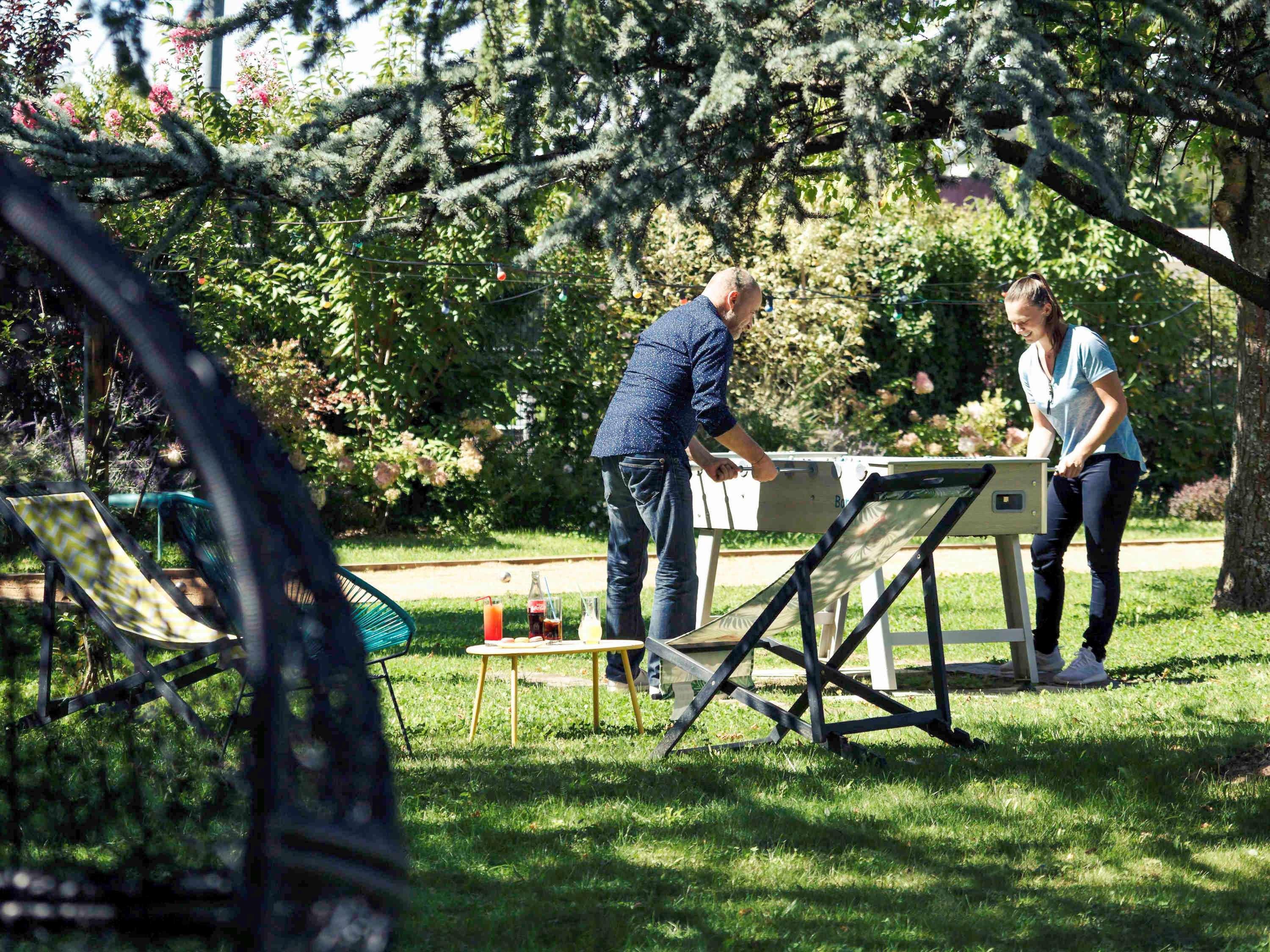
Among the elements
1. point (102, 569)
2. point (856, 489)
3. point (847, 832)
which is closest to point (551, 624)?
point (856, 489)

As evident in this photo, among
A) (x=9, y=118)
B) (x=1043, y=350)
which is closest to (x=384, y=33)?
(x=9, y=118)

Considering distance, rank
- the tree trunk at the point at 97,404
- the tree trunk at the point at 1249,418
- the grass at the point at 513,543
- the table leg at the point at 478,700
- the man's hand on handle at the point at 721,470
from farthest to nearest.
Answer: the grass at the point at 513,543, the tree trunk at the point at 1249,418, the man's hand on handle at the point at 721,470, the table leg at the point at 478,700, the tree trunk at the point at 97,404

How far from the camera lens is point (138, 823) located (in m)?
2.09

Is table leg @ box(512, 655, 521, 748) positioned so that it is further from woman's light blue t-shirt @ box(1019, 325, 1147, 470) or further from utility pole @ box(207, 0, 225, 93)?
utility pole @ box(207, 0, 225, 93)

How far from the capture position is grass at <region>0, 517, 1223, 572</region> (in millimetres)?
12141

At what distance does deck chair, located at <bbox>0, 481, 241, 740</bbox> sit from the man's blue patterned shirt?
126 inches

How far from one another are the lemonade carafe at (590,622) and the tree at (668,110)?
2.01 metres

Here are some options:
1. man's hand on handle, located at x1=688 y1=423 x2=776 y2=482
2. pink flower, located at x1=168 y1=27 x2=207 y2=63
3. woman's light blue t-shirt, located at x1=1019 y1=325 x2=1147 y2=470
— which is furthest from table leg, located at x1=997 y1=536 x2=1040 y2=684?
pink flower, located at x1=168 y1=27 x2=207 y2=63

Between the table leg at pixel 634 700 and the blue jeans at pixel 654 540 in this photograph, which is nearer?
the table leg at pixel 634 700

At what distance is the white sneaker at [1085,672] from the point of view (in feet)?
20.8

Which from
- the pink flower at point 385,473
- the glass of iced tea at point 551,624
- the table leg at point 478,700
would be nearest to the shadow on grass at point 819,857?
the table leg at point 478,700

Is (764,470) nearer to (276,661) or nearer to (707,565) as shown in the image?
(707,565)

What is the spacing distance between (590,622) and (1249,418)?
5.43 metres

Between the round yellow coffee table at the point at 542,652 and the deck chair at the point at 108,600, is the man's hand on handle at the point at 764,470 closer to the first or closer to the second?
the round yellow coffee table at the point at 542,652
